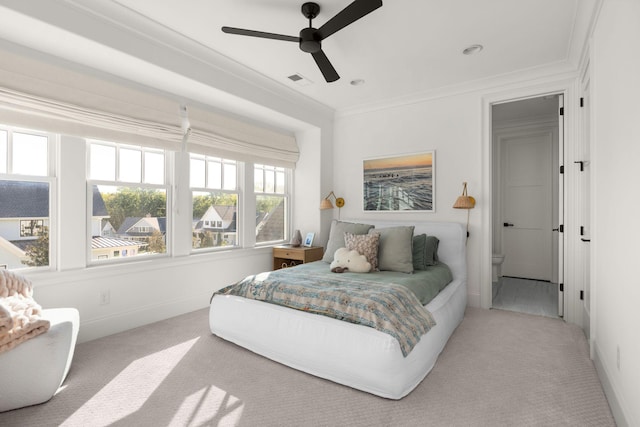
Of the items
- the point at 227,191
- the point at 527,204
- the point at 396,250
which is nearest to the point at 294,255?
the point at 227,191

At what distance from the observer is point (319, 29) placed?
2281 mm

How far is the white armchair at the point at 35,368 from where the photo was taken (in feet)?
5.90

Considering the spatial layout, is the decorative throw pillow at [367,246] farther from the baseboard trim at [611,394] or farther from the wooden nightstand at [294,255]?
the baseboard trim at [611,394]

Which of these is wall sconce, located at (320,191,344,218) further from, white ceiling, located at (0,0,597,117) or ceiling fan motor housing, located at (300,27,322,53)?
ceiling fan motor housing, located at (300,27,322,53)

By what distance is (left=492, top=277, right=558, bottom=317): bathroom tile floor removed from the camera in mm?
3752

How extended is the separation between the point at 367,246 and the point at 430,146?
1.69m

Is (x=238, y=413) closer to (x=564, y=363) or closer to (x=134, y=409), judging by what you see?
(x=134, y=409)

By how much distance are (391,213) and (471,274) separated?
4.00 feet

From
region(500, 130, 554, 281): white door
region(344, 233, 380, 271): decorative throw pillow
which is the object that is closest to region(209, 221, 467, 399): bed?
region(344, 233, 380, 271): decorative throw pillow

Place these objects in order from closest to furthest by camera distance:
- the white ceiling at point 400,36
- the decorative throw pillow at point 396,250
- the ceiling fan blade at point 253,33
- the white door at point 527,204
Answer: the ceiling fan blade at point 253,33 → the white ceiling at point 400,36 → the decorative throw pillow at point 396,250 → the white door at point 527,204

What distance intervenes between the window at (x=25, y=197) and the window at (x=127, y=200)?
322 millimetres

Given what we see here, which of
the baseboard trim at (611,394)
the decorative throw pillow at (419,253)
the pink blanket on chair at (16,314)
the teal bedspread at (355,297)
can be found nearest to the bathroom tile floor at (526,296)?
the decorative throw pillow at (419,253)

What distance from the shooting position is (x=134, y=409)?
6.15ft

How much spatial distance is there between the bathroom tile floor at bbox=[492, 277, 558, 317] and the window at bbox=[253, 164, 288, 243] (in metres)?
2.96
